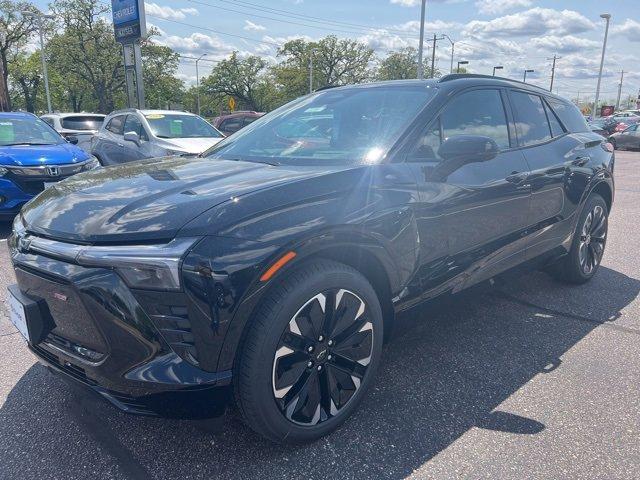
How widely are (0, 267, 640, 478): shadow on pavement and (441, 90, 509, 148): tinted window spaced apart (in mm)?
1005

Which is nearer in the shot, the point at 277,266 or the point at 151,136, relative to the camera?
the point at 277,266

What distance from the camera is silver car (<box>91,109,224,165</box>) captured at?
8578 mm

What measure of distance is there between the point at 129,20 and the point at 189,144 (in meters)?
8.65

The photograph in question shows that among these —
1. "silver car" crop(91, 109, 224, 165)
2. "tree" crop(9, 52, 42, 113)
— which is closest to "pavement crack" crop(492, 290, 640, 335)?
"silver car" crop(91, 109, 224, 165)

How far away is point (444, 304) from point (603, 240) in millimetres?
2540

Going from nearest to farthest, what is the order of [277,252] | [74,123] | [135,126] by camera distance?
[277,252] < [135,126] < [74,123]

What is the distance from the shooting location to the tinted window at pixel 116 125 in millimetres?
9781

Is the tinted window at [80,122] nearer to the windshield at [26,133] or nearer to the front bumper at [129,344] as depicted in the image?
the windshield at [26,133]

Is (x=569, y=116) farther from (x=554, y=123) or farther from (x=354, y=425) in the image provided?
(x=354, y=425)

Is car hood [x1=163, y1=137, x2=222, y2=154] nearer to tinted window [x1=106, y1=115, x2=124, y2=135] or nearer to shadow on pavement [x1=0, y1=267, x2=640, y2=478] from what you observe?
tinted window [x1=106, y1=115, x2=124, y2=135]

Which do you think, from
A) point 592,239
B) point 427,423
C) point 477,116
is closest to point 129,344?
point 427,423

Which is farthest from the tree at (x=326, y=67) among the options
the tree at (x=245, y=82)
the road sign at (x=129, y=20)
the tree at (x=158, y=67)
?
the road sign at (x=129, y=20)

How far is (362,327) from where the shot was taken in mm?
2363

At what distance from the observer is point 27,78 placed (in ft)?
174
